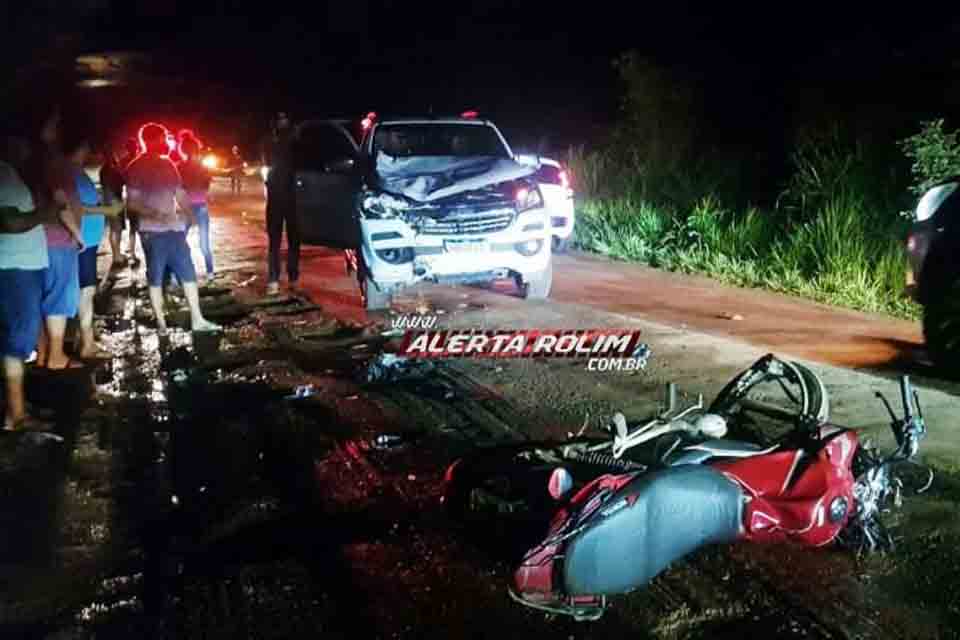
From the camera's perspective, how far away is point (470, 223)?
10.2 m

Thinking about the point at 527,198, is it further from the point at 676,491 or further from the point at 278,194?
the point at 676,491

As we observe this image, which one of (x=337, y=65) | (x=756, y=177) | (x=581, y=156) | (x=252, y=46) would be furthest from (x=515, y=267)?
(x=252, y=46)

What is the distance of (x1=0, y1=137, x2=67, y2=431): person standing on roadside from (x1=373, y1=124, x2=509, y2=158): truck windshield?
4.98 metres

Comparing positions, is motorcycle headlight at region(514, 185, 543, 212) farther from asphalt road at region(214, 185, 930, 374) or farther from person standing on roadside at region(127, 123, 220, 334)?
person standing on roadside at region(127, 123, 220, 334)

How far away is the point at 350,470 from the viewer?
5980 millimetres

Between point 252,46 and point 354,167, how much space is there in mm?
36826

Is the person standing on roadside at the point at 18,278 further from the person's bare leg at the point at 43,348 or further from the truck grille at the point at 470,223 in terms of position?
the truck grille at the point at 470,223

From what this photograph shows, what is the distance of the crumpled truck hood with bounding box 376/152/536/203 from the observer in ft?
33.3

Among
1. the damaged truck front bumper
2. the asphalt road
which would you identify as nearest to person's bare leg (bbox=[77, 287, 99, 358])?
the asphalt road

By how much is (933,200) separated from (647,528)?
469cm

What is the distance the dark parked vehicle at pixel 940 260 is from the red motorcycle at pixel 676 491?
2906mm

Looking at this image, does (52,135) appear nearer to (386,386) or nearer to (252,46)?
(386,386)

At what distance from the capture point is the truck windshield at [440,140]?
11.4 meters

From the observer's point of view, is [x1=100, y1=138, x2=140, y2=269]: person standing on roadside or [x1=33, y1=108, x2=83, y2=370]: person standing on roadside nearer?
[x1=33, y1=108, x2=83, y2=370]: person standing on roadside
